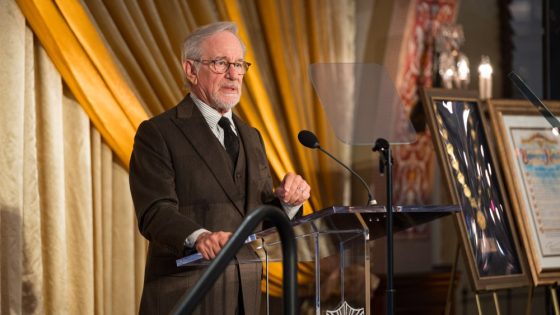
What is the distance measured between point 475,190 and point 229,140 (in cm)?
161

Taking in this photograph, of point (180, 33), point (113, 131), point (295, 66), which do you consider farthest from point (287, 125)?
point (113, 131)

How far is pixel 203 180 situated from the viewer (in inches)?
115

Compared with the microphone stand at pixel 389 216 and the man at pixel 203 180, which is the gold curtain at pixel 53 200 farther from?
the microphone stand at pixel 389 216

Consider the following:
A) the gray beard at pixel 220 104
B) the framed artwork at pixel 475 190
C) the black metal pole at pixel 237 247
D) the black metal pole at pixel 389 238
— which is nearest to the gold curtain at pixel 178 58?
the framed artwork at pixel 475 190

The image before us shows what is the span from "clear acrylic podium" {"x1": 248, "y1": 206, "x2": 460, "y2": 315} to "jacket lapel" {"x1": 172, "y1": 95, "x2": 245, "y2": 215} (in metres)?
0.30

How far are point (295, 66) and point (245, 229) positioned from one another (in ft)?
10.2

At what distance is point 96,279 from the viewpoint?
4102mm

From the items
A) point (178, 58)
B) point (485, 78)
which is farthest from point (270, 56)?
point (485, 78)

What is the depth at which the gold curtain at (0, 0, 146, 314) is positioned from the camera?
3822 mm

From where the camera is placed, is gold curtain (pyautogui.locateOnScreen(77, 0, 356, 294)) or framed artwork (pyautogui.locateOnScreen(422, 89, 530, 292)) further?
gold curtain (pyautogui.locateOnScreen(77, 0, 356, 294))

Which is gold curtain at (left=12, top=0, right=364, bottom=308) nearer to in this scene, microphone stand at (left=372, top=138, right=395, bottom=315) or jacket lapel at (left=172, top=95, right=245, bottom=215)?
jacket lapel at (left=172, top=95, right=245, bottom=215)

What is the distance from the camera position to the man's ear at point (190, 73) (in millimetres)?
3088

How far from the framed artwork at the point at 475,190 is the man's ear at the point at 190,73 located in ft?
4.90

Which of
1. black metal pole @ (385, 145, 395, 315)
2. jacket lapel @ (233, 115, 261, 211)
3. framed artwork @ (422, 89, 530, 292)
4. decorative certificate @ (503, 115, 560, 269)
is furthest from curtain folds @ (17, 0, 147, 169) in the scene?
decorative certificate @ (503, 115, 560, 269)
